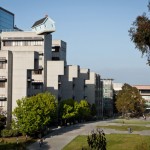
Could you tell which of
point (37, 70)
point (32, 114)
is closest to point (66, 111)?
point (37, 70)

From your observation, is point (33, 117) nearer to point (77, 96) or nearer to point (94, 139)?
point (94, 139)

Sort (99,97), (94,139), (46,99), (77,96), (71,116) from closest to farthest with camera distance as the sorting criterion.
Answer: (94,139)
(46,99)
(71,116)
(77,96)
(99,97)

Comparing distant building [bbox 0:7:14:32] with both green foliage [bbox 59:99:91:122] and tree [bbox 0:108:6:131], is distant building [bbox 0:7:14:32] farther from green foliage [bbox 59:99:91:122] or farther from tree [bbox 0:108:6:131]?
tree [bbox 0:108:6:131]

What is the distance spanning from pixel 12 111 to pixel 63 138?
40.0 ft

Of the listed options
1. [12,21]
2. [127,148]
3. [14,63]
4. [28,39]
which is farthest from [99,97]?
[127,148]

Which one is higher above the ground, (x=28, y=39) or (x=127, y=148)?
(x=28, y=39)

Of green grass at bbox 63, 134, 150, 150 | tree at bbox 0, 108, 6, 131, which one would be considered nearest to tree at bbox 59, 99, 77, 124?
green grass at bbox 63, 134, 150, 150

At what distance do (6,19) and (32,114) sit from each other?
9708 cm

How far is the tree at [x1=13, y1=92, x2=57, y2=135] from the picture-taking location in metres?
69.0

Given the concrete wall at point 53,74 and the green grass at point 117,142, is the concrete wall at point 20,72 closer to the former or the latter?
the green grass at point 117,142

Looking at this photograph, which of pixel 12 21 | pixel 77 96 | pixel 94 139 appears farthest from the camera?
pixel 12 21

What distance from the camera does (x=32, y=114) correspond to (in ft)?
226

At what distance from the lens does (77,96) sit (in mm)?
128000

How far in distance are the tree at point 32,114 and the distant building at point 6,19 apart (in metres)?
82.8
